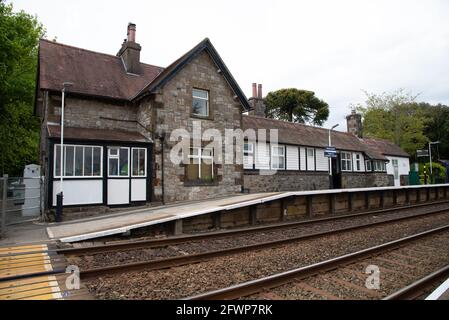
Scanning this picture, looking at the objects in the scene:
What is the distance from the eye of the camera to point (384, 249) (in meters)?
7.74

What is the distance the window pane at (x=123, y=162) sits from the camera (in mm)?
14078

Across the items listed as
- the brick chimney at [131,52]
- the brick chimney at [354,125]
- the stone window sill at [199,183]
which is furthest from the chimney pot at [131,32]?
the brick chimney at [354,125]

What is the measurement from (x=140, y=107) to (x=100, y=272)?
1201 centimetres

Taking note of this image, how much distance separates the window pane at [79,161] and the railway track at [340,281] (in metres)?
10.4

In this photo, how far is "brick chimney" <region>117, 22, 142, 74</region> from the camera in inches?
726

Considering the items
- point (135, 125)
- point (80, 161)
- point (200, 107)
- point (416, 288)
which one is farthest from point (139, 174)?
point (416, 288)

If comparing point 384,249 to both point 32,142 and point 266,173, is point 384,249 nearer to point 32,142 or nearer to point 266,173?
point 266,173

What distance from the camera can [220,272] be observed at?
20.2 ft

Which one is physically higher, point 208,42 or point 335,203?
point 208,42

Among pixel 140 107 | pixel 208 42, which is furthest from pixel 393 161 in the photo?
pixel 140 107

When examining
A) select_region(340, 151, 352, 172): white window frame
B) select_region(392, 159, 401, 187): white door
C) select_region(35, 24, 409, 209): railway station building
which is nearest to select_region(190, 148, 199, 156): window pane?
select_region(35, 24, 409, 209): railway station building

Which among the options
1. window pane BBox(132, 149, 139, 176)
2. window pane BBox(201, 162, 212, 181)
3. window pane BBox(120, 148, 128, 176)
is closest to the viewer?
window pane BBox(120, 148, 128, 176)

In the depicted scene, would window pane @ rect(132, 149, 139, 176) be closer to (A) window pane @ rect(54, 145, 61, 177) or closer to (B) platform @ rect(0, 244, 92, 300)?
(A) window pane @ rect(54, 145, 61, 177)

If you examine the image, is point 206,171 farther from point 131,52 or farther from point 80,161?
point 131,52
